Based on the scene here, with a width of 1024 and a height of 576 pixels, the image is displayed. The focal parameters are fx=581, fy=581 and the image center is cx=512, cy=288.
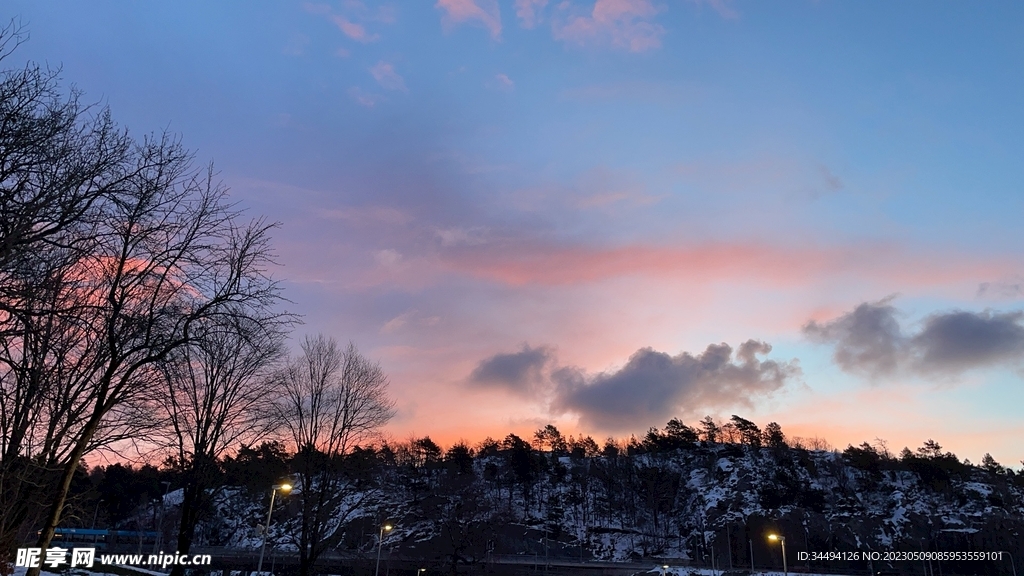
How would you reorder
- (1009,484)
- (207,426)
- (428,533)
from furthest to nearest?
(1009,484), (428,533), (207,426)

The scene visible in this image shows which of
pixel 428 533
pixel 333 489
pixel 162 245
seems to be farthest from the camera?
pixel 428 533

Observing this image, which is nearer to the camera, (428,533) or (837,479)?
(428,533)

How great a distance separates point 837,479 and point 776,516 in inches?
1279

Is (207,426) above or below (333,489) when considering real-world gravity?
above

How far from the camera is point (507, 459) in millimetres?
135000

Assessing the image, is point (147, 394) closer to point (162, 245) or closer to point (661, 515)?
point (162, 245)

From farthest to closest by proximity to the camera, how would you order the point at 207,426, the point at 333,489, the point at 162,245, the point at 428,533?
the point at 428,533
the point at 333,489
the point at 207,426
the point at 162,245

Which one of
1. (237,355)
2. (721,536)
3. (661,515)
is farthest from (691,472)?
(237,355)


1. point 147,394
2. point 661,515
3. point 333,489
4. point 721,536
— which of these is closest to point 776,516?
point 721,536

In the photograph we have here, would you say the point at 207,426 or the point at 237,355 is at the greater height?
the point at 237,355

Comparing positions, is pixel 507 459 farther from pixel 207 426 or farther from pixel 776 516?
pixel 207 426

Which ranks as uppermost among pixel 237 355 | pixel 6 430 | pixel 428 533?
pixel 237 355

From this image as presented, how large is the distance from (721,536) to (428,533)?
163 feet

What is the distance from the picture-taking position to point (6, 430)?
46.8ft
